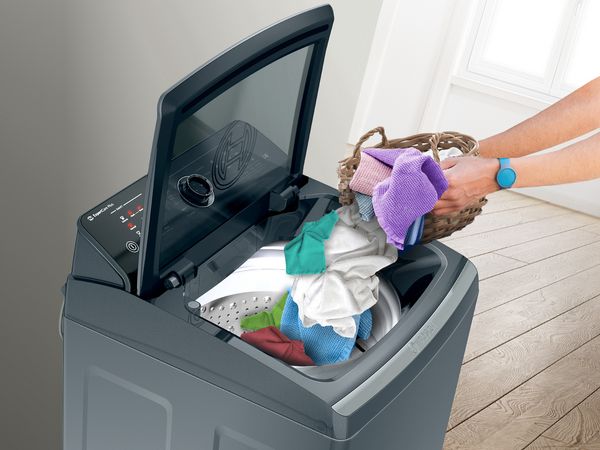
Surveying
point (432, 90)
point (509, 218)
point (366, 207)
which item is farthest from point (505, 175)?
point (432, 90)

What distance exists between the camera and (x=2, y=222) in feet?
4.09

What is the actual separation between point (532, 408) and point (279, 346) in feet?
5.52

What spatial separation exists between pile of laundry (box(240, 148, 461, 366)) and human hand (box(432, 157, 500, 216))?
3.7 inches

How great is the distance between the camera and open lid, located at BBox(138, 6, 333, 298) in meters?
0.78

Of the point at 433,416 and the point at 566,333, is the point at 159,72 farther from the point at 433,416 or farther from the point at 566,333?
the point at 566,333

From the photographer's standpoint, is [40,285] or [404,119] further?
[404,119]

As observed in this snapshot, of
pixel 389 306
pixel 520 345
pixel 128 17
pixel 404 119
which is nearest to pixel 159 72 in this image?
pixel 128 17

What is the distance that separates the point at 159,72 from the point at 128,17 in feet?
0.36

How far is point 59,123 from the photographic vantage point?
1226 millimetres

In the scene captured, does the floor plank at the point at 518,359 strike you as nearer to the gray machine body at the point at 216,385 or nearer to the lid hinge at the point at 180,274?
the gray machine body at the point at 216,385

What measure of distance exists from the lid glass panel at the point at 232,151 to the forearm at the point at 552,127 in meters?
0.64

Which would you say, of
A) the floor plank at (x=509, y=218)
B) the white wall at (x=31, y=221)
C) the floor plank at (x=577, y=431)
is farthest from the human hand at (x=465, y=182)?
the floor plank at (x=509, y=218)

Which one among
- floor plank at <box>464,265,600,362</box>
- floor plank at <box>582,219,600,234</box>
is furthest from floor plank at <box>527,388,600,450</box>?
floor plank at <box>582,219,600,234</box>

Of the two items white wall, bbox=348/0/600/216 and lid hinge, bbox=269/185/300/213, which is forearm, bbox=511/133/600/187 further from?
white wall, bbox=348/0/600/216
